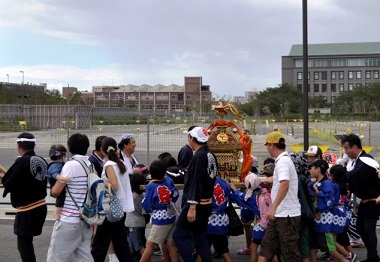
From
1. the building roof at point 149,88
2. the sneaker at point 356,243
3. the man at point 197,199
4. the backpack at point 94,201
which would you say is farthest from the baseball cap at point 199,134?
the building roof at point 149,88

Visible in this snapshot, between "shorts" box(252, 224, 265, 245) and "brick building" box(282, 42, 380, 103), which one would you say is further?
"brick building" box(282, 42, 380, 103)

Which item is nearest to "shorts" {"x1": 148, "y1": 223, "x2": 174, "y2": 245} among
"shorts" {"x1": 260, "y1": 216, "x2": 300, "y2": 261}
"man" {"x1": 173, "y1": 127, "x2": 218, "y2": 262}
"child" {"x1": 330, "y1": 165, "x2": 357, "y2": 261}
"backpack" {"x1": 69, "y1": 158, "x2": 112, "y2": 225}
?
"man" {"x1": 173, "y1": 127, "x2": 218, "y2": 262}

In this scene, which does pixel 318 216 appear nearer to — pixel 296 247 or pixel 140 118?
pixel 296 247

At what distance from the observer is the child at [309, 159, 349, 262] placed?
720 cm

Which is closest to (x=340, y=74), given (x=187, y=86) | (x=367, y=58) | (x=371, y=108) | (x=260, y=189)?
(x=367, y=58)

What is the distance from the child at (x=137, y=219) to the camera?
7734 millimetres

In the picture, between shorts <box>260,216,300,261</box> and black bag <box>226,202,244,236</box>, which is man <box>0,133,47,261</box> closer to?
black bag <box>226,202,244,236</box>

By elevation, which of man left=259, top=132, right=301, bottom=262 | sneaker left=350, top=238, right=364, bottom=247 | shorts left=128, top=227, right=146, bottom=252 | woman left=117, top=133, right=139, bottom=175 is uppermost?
woman left=117, top=133, right=139, bottom=175

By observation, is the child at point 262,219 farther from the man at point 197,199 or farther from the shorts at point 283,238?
the man at point 197,199

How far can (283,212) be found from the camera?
629cm

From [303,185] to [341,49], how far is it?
11867 centimetres

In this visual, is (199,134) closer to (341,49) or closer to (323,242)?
(323,242)

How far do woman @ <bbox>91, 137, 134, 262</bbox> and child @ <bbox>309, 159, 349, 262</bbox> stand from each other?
239cm

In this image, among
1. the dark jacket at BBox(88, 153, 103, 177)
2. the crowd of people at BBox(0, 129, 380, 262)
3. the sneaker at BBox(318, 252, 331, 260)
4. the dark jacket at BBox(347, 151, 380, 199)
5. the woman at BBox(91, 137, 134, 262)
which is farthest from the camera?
the sneaker at BBox(318, 252, 331, 260)
